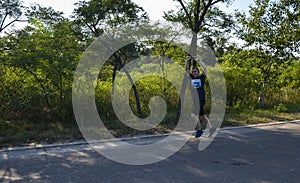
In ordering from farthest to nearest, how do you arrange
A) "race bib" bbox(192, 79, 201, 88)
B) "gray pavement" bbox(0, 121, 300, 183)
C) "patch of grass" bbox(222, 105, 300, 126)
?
"patch of grass" bbox(222, 105, 300, 126) → "race bib" bbox(192, 79, 201, 88) → "gray pavement" bbox(0, 121, 300, 183)

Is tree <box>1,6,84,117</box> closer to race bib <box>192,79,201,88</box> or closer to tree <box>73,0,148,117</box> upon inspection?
tree <box>73,0,148,117</box>

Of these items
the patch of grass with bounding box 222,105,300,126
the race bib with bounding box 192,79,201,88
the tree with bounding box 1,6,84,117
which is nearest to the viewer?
the race bib with bounding box 192,79,201,88

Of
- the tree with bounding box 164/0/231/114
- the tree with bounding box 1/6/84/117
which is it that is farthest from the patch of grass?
the tree with bounding box 1/6/84/117

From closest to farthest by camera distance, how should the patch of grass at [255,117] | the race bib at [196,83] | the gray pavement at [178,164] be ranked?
the gray pavement at [178,164] < the race bib at [196,83] < the patch of grass at [255,117]

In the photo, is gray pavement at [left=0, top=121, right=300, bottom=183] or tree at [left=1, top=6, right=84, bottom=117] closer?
gray pavement at [left=0, top=121, right=300, bottom=183]

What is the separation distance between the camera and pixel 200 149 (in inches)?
229

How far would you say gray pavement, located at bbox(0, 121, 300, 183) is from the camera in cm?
428

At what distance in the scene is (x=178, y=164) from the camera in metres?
4.89

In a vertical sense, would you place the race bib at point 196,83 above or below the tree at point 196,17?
below

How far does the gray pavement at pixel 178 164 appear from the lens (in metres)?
4.28

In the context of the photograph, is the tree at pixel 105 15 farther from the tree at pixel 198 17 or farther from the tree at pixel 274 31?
the tree at pixel 274 31

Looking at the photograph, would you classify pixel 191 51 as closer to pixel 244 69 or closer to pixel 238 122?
pixel 238 122

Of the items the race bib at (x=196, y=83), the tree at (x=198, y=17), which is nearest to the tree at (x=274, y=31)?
the tree at (x=198, y=17)

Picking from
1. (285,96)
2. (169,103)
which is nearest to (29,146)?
(169,103)
